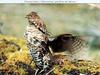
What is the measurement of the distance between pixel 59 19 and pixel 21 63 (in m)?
0.27

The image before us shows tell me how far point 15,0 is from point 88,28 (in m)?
0.37

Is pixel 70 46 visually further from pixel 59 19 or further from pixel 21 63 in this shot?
pixel 21 63

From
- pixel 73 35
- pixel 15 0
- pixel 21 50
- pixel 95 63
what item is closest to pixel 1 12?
pixel 15 0

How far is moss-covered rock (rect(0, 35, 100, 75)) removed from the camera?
1.82 m

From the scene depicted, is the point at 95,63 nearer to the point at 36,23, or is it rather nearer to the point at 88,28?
the point at 88,28

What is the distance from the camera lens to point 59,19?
6.10 feet

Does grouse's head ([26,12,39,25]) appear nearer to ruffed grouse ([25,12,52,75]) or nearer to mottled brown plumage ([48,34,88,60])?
ruffed grouse ([25,12,52,75])

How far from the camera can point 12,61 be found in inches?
74.4

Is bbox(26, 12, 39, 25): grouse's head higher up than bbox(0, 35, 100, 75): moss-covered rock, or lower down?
higher up

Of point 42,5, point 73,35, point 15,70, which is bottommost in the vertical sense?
point 15,70

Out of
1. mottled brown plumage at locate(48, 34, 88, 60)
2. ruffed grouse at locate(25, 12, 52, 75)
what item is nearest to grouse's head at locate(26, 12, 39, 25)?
ruffed grouse at locate(25, 12, 52, 75)

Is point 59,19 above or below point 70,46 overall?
above

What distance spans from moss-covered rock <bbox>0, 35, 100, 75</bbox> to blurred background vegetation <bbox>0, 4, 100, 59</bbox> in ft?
0.14

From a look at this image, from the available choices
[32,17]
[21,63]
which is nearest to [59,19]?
[32,17]
